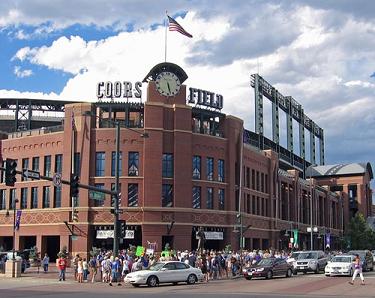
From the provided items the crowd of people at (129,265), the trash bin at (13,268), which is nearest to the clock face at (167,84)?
the crowd of people at (129,265)

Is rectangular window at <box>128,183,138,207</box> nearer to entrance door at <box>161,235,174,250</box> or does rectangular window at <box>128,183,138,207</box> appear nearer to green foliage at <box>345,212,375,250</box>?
entrance door at <box>161,235,174,250</box>

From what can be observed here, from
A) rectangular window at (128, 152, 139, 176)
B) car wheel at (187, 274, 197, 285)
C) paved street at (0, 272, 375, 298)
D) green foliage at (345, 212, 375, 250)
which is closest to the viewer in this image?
paved street at (0, 272, 375, 298)

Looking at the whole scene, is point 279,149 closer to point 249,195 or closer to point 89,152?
point 249,195

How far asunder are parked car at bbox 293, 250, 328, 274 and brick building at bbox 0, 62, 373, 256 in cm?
1180

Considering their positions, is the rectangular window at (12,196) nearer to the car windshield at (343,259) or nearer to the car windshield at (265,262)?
the car windshield at (265,262)

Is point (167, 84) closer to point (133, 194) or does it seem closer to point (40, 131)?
point (133, 194)

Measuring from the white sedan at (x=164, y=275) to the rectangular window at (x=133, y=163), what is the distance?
25.3 m

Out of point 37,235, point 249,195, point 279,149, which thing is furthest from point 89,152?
point 279,149

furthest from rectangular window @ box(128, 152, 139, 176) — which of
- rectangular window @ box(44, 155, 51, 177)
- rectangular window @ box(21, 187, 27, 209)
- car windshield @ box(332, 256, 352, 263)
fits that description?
car windshield @ box(332, 256, 352, 263)

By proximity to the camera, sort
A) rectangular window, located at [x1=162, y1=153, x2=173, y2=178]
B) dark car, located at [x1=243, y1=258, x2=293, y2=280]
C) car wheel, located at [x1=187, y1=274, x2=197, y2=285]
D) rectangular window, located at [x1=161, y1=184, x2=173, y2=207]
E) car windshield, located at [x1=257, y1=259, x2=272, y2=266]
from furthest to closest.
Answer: rectangular window, located at [x1=162, y1=153, x2=173, y2=178]
rectangular window, located at [x1=161, y1=184, x2=173, y2=207]
car windshield, located at [x1=257, y1=259, x2=272, y2=266]
dark car, located at [x1=243, y1=258, x2=293, y2=280]
car wheel, located at [x1=187, y1=274, x2=197, y2=285]

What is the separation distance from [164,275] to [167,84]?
1307 inches

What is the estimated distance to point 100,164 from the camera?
58156 mm

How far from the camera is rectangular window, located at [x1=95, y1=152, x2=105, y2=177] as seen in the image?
57.9 meters

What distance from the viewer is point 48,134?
6166 centimetres
